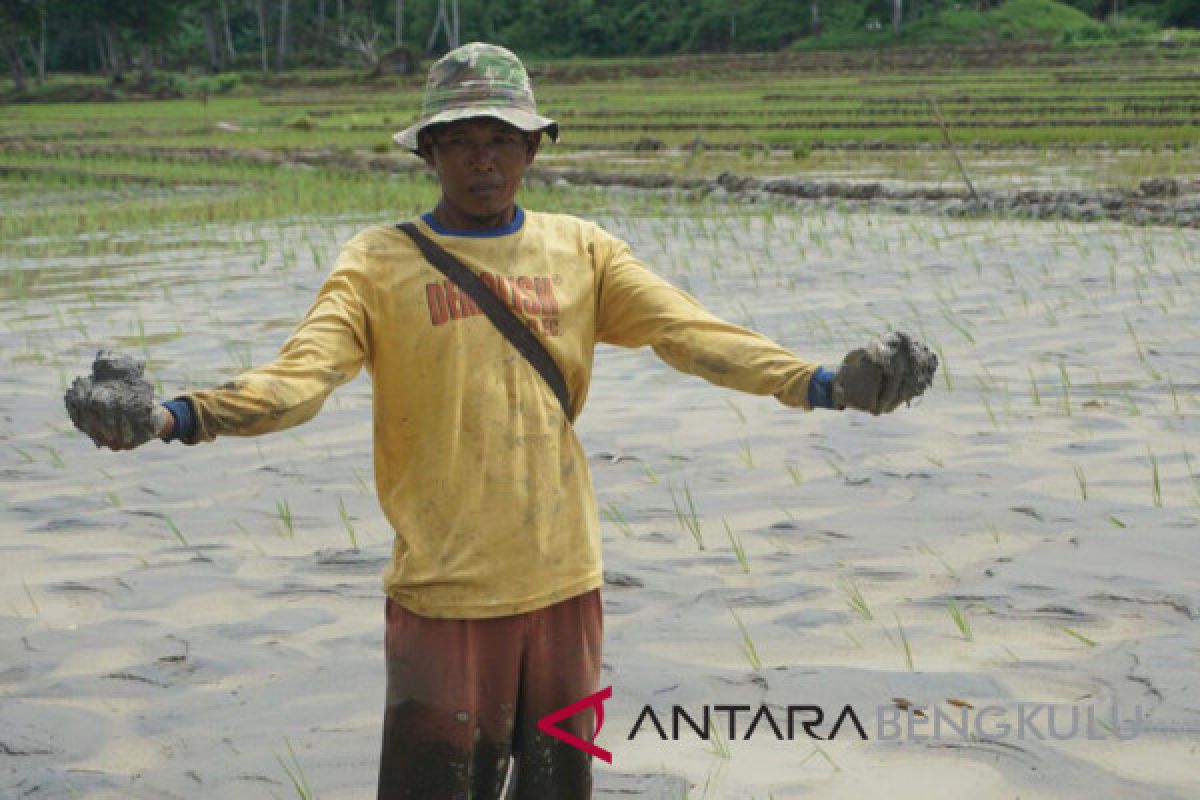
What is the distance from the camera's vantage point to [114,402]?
5.19 ft

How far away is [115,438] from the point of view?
160 centimetres

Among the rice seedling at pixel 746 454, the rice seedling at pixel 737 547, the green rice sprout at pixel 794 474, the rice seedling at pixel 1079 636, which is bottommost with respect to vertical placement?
the rice seedling at pixel 746 454

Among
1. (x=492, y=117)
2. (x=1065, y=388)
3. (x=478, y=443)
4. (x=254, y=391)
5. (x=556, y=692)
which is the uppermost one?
(x=492, y=117)

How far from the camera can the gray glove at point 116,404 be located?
5.20ft

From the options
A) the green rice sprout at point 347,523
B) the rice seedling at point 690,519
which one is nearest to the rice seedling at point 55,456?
the green rice sprout at point 347,523

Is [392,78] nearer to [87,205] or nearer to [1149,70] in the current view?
[1149,70]

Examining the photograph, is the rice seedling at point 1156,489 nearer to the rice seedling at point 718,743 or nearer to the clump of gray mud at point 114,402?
the rice seedling at point 718,743

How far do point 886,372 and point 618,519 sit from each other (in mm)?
2335

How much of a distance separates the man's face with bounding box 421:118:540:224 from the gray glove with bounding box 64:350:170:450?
0.50 m

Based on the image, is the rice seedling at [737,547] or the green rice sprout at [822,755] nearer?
the green rice sprout at [822,755]

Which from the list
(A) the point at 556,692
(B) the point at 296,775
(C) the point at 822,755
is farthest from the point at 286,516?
(A) the point at 556,692

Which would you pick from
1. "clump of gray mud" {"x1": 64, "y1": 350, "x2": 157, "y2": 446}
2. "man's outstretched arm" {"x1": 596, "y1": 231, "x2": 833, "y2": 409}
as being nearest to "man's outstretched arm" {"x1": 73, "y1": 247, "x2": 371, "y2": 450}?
"clump of gray mud" {"x1": 64, "y1": 350, "x2": 157, "y2": 446}

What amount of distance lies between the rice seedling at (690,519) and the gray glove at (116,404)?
2.35m

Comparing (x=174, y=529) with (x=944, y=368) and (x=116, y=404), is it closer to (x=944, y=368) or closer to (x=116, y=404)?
(x=116, y=404)
